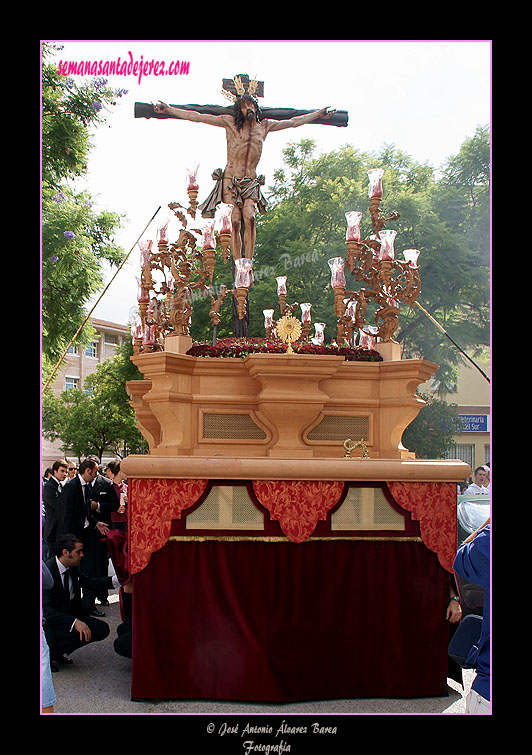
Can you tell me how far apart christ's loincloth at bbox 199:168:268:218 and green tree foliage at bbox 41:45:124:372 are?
20.0 ft

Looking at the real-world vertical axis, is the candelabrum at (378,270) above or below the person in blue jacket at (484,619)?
above

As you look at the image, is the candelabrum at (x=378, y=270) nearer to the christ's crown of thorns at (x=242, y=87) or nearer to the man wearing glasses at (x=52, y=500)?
the christ's crown of thorns at (x=242, y=87)

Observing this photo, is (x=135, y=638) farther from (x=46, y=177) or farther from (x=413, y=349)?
(x=413, y=349)

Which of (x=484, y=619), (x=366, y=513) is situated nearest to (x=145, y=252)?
(x=366, y=513)

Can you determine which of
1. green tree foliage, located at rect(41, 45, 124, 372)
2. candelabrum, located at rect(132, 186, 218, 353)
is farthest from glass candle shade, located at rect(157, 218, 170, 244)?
green tree foliage, located at rect(41, 45, 124, 372)

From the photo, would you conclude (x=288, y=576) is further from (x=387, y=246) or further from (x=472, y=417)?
(x=472, y=417)

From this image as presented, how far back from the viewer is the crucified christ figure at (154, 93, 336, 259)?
7.94 metres

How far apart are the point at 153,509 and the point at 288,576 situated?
1.06m

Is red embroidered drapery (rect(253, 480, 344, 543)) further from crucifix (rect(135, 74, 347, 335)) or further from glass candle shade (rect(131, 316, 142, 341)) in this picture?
glass candle shade (rect(131, 316, 142, 341))

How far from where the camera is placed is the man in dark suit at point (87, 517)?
7.96 m

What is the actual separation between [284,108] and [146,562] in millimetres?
5590

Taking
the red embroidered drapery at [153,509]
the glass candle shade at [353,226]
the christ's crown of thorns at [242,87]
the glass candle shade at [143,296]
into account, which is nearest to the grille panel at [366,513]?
the red embroidered drapery at [153,509]

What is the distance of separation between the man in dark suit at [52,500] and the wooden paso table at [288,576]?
405 cm

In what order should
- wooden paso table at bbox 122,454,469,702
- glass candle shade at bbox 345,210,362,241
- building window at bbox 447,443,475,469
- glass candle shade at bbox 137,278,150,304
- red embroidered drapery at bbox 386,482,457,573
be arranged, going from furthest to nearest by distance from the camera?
building window at bbox 447,443,475,469
glass candle shade at bbox 137,278,150,304
glass candle shade at bbox 345,210,362,241
red embroidered drapery at bbox 386,482,457,573
wooden paso table at bbox 122,454,469,702
